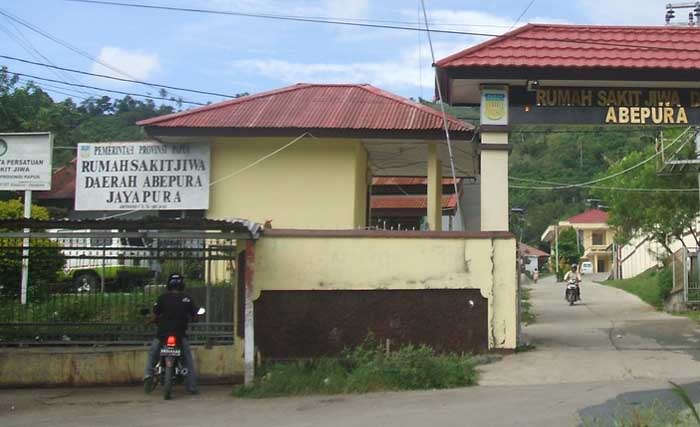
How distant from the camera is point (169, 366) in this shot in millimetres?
11383

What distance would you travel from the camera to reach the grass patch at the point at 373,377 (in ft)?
37.9

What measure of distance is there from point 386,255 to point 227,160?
5.27 metres

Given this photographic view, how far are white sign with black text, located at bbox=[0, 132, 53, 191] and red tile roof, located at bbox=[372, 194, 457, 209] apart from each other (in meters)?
10.1

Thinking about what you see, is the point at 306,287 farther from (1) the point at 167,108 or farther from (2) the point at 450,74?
(1) the point at 167,108

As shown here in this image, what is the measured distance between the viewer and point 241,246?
44.3 feet

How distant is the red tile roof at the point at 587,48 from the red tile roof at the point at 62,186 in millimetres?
14823

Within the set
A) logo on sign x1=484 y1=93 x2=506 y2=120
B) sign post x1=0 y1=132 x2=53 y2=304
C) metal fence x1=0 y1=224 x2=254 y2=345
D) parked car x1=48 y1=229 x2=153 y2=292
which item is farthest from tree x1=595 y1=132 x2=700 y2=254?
sign post x1=0 y1=132 x2=53 y2=304

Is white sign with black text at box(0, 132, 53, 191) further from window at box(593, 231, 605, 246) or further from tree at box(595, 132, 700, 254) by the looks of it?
window at box(593, 231, 605, 246)

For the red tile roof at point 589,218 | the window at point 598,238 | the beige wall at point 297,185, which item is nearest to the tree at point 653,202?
the beige wall at point 297,185

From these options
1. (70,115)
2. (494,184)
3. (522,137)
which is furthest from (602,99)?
(522,137)

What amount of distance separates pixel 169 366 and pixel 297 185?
6.57 meters

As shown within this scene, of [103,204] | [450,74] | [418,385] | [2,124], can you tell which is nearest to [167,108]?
[2,124]

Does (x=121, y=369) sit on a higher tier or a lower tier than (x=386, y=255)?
lower

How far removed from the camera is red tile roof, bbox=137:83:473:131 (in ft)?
54.2
